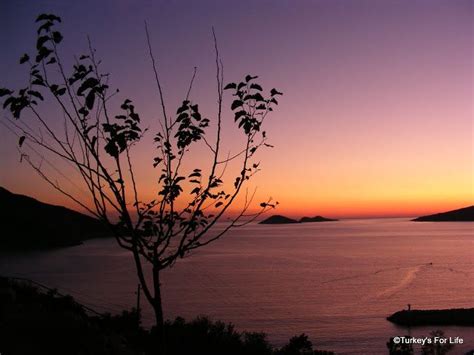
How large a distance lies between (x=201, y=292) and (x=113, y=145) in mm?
68338

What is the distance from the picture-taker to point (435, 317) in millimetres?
51906

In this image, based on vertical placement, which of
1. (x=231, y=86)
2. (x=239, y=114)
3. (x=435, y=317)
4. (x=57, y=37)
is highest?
(x=57, y=37)

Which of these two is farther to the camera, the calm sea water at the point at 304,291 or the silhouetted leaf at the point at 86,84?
the calm sea water at the point at 304,291

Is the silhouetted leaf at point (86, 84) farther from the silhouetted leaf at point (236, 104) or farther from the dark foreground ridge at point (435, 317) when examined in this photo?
the dark foreground ridge at point (435, 317)

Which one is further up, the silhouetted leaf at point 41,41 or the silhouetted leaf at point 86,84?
the silhouetted leaf at point 41,41

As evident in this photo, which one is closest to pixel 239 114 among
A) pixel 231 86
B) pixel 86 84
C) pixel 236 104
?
pixel 236 104

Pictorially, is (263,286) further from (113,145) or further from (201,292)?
(113,145)

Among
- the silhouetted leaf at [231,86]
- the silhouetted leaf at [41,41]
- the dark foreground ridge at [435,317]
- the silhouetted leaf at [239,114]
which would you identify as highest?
the silhouetted leaf at [41,41]

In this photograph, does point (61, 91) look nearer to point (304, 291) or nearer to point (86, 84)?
point (86, 84)

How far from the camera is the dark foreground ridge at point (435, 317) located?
166 feet

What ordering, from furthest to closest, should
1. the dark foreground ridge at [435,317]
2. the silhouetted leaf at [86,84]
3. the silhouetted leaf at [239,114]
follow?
the dark foreground ridge at [435,317], the silhouetted leaf at [239,114], the silhouetted leaf at [86,84]

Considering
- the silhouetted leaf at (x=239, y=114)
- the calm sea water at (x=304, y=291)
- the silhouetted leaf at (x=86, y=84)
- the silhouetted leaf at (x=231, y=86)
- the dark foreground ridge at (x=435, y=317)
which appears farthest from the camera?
the dark foreground ridge at (x=435, y=317)

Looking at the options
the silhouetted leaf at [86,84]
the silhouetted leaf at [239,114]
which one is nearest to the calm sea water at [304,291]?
the silhouetted leaf at [239,114]

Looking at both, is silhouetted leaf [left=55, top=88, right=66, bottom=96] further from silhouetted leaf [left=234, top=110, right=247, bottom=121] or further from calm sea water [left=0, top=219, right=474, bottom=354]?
calm sea water [left=0, top=219, right=474, bottom=354]
